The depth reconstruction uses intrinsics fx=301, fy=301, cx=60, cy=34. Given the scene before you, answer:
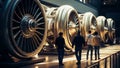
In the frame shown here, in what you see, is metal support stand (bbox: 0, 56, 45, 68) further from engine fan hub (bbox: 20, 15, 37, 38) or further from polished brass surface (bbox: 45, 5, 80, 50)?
polished brass surface (bbox: 45, 5, 80, 50)

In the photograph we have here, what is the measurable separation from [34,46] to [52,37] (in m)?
4.75

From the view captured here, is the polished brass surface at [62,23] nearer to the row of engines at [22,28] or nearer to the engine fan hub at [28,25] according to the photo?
the row of engines at [22,28]

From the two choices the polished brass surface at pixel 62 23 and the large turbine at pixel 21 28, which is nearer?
the large turbine at pixel 21 28

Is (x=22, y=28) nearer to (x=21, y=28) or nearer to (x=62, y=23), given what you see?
(x=21, y=28)

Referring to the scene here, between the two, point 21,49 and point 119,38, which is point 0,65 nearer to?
point 21,49

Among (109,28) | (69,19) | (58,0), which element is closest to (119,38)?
(109,28)


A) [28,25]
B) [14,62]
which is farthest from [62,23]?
[14,62]

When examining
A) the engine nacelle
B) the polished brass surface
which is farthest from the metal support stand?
the engine nacelle

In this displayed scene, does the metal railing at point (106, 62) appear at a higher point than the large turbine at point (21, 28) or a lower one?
lower

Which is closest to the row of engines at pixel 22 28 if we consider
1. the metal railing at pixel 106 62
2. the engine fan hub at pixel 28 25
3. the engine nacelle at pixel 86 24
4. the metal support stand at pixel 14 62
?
the engine fan hub at pixel 28 25

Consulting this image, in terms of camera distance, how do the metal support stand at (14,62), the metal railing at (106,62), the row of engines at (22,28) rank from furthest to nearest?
1. the metal support stand at (14,62)
2. the row of engines at (22,28)
3. the metal railing at (106,62)

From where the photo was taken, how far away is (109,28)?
115ft

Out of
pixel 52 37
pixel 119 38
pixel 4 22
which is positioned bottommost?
pixel 119 38

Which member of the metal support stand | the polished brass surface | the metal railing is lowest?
the metal support stand
